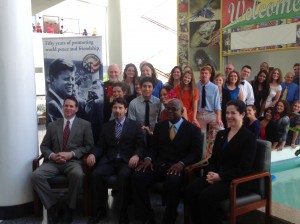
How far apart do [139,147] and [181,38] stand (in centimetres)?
760

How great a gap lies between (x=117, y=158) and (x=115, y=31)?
9.03 m

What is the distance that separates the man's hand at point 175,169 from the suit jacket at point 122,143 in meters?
0.51

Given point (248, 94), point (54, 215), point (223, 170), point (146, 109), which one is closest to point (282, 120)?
point (248, 94)

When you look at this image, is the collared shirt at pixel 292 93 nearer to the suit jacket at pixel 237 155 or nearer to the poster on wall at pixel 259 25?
the poster on wall at pixel 259 25

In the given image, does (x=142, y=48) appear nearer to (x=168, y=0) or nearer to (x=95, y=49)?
(x=168, y=0)

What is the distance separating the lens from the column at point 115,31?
11.8 metres

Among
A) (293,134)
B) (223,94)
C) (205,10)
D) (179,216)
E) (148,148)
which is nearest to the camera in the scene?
(179,216)

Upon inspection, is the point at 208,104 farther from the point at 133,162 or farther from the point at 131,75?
the point at 133,162

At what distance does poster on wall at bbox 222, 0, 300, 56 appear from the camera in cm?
749

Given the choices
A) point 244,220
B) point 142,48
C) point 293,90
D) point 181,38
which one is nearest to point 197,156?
point 244,220

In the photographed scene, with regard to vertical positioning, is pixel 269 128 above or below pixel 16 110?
below

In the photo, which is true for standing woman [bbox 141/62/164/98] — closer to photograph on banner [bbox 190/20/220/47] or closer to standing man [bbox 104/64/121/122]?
standing man [bbox 104/64/121/122]

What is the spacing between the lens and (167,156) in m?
3.35

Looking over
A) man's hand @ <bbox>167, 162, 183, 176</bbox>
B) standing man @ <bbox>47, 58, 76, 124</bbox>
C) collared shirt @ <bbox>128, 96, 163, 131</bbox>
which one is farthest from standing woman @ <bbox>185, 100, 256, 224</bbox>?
standing man @ <bbox>47, 58, 76, 124</bbox>
